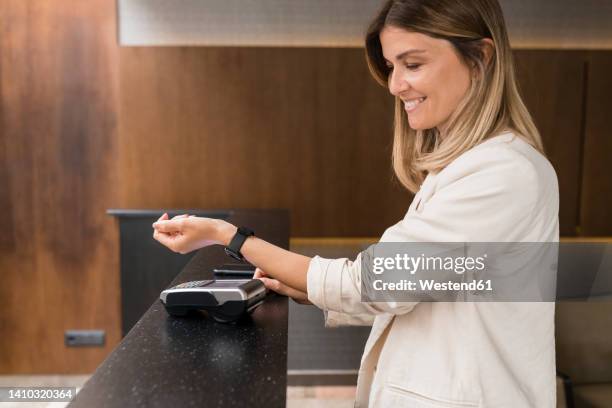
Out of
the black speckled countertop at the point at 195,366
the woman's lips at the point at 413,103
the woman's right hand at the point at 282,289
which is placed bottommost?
the black speckled countertop at the point at 195,366

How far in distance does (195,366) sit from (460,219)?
0.44m

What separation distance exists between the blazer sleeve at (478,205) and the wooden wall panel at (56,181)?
2571 millimetres

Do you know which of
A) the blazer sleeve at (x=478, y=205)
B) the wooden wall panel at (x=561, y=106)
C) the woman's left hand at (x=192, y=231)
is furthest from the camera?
the wooden wall panel at (x=561, y=106)

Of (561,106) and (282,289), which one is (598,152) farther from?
(282,289)

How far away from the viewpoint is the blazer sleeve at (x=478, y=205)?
92 cm

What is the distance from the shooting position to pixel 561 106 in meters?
3.17

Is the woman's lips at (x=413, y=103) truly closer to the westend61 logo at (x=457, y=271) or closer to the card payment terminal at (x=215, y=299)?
the westend61 logo at (x=457, y=271)

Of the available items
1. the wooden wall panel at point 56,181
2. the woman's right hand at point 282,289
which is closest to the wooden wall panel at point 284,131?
the wooden wall panel at point 56,181

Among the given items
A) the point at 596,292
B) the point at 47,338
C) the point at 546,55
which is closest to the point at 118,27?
the point at 47,338

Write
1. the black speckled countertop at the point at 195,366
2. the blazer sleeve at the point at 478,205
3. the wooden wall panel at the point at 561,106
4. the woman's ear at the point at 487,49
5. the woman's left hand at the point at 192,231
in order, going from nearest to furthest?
the black speckled countertop at the point at 195,366 → the blazer sleeve at the point at 478,205 → the woman's ear at the point at 487,49 → the woman's left hand at the point at 192,231 → the wooden wall panel at the point at 561,106

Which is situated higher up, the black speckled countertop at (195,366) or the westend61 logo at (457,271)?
the westend61 logo at (457,271)

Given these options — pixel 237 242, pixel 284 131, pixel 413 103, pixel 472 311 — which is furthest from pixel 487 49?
pixel 284 131

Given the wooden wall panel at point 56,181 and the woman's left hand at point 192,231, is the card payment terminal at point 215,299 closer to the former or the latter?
the woman's left hand at point 192,231

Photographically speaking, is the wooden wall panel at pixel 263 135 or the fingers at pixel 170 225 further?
the wooden wall panel at pixel 263 135
